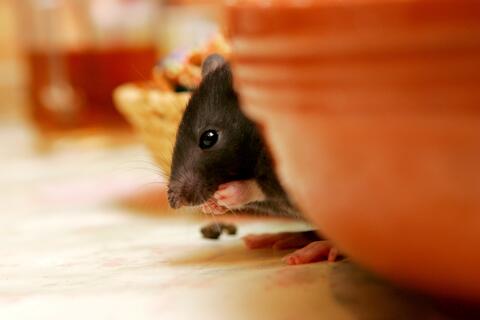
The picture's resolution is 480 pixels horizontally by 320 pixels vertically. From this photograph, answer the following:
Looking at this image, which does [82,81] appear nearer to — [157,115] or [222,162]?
[157,115]

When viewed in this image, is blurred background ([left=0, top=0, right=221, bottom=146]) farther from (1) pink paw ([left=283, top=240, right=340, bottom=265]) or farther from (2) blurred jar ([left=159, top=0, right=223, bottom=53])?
(1) pink paw ([left=283, top=240, right=340, bottom=265])

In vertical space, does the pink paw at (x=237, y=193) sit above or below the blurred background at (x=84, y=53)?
below

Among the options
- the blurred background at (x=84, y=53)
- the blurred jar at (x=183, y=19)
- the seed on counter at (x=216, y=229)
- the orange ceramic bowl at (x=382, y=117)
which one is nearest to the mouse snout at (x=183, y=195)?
the seed on counter at (x=216, y=229)

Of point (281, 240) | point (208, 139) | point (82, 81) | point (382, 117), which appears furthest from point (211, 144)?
point (82, 81)

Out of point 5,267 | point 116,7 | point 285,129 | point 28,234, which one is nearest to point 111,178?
point 28,234

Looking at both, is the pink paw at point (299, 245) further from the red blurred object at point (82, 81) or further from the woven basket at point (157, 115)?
the red blurred object at point (82, 81)

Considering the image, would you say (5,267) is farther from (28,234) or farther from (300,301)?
(300,301)
